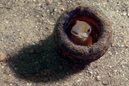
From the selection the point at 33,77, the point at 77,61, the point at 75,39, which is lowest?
the point at 33,77

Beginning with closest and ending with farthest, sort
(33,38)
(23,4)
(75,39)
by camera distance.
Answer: (75,39)
(33,38)
(23,4)

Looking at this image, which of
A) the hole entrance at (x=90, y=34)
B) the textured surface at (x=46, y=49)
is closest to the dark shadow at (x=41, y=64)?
the textured surface at (x=46, y=49)

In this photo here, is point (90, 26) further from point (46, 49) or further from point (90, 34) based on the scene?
point (46, 49)

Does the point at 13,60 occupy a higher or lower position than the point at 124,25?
lower

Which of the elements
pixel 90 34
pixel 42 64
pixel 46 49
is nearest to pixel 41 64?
pixel 42 64

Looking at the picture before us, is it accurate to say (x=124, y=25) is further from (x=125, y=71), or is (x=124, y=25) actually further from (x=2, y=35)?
(x=2, y=35)

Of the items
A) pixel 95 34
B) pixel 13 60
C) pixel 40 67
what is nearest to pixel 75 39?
pixel 95 34
